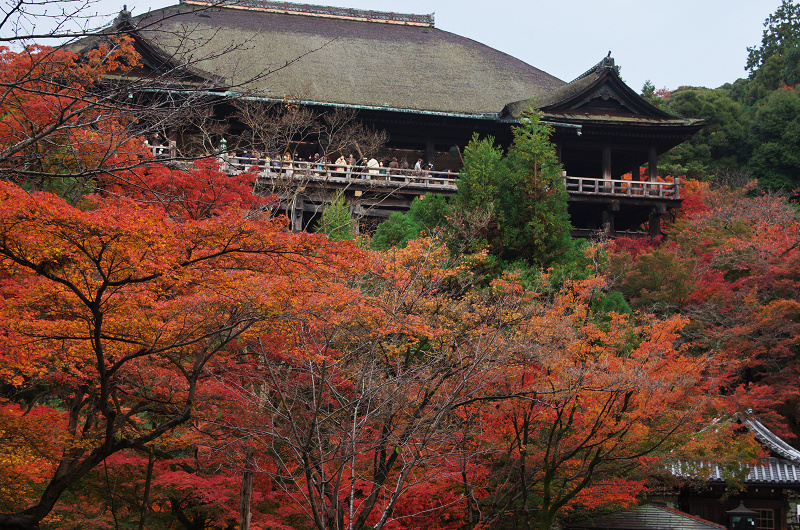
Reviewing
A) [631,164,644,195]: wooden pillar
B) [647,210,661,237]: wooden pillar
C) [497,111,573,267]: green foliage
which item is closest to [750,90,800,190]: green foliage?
[631,164,644,195]: wooden pillar

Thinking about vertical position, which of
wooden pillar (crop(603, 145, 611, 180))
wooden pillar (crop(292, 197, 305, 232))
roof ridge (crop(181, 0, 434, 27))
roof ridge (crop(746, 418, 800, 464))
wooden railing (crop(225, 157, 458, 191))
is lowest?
roof ridge (crop(746, 418, 800, 464))

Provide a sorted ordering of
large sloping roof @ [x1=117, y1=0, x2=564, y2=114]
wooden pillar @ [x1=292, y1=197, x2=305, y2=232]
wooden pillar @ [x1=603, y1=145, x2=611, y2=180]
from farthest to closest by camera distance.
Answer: wooden pillar @ [x1=603, y1=145, x2=611, y2=180], large sloping roof @ [x1=117, y1=0, x2=564, y2=114], wooden pillar @ [x1=292, y1=197, x2=305, y2=232]

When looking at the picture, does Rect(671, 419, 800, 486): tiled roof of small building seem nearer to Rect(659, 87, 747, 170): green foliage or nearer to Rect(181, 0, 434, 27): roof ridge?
Rect(659, 87, 747, 170): green foliage

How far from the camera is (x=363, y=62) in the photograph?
96.5ft

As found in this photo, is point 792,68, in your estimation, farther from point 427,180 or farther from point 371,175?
point 371,175

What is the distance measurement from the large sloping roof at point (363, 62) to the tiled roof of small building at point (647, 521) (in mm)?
15224

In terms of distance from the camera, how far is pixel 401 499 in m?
11.2

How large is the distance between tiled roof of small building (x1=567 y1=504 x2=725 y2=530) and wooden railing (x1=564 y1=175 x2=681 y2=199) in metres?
13.0

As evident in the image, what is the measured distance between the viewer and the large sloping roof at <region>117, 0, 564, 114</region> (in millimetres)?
25656

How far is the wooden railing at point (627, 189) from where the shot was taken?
24.8 meters

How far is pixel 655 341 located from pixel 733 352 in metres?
5.69

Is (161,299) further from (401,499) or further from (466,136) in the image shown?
(466,136)

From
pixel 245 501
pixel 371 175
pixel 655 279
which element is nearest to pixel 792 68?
pixel 655 279

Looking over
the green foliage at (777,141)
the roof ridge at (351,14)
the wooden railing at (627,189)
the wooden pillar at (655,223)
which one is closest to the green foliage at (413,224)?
the wooden railing at (627,189)
